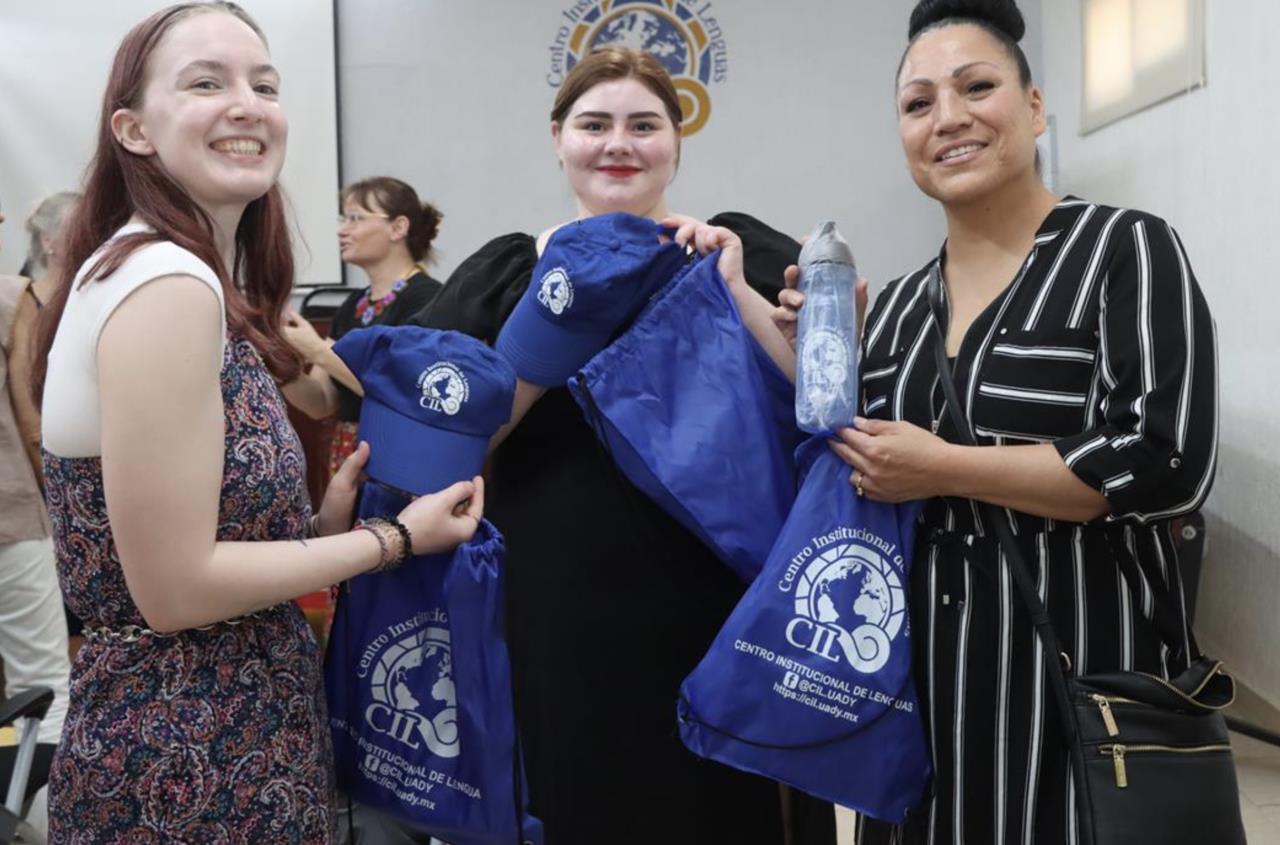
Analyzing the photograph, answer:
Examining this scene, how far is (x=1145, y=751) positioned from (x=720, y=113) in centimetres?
468

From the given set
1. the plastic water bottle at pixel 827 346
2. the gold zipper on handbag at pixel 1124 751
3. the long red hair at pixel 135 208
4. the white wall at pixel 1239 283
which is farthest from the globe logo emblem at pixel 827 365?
the white wall at pixel 1239 283

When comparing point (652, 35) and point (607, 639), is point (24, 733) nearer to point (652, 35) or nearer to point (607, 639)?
point (607, 639)

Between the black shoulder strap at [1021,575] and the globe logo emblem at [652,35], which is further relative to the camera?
the globe logo emblem at [652,35]

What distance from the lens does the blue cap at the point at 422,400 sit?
4.33 ft

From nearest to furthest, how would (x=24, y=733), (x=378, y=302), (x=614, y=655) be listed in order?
1. (x=614, y=655)
2. (x=24, y=733)
3. (x=378, y=302)

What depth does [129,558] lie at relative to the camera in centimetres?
106

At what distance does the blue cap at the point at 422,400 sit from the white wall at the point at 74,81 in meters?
4.22

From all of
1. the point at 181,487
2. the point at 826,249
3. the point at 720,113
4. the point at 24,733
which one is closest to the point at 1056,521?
the point at 826,249

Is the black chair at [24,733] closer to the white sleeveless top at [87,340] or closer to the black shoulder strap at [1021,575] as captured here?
the white sleeveless top at [87,340]

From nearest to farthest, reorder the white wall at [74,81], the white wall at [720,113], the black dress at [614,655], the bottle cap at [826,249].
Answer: the bottle cap at [826,249] → the black dress at [614,655] → the white wall at [74,81] → the white wall at [720,113]

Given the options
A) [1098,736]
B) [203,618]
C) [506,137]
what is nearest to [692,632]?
[1098,736]

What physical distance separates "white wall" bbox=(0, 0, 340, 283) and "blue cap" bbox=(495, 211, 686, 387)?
4.06 metres

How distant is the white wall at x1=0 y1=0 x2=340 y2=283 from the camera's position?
536 cm

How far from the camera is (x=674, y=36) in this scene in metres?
5.54
